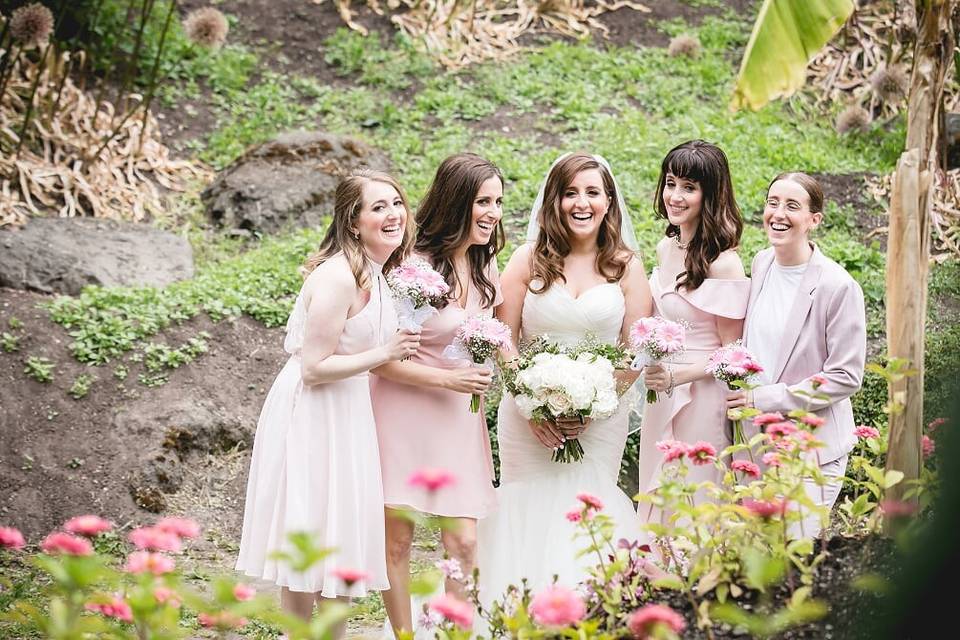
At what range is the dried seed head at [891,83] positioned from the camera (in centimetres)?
1167

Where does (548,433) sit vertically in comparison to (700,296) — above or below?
below

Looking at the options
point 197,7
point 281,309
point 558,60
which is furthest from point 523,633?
point 197,7

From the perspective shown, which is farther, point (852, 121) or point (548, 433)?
point (852, 121)

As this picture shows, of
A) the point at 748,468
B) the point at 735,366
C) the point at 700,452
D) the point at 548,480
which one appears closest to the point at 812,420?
the point at 700,452

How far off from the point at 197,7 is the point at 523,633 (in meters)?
12.5

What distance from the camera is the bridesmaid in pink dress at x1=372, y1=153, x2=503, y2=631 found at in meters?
4.75

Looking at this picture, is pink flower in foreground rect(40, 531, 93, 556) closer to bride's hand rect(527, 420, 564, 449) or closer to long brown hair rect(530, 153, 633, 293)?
bride's hand rect(527, 420, 564, 449)

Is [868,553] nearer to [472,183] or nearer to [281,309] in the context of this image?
[472,183]

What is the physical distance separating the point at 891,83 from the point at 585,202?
8127 mm

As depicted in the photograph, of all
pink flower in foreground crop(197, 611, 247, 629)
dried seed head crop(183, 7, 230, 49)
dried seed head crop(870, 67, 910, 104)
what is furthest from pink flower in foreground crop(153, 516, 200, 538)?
dried seed head crop(870, 67, 910, 104)

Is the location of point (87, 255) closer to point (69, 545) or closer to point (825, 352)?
point (825, 352)

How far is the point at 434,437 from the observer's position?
4.82 m

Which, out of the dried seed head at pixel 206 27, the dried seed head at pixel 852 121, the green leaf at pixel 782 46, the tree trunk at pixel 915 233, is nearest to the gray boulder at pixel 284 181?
the dried seed head at pixel 206 27

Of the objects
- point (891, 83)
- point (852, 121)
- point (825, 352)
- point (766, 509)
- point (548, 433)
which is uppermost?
point (891, 83)
